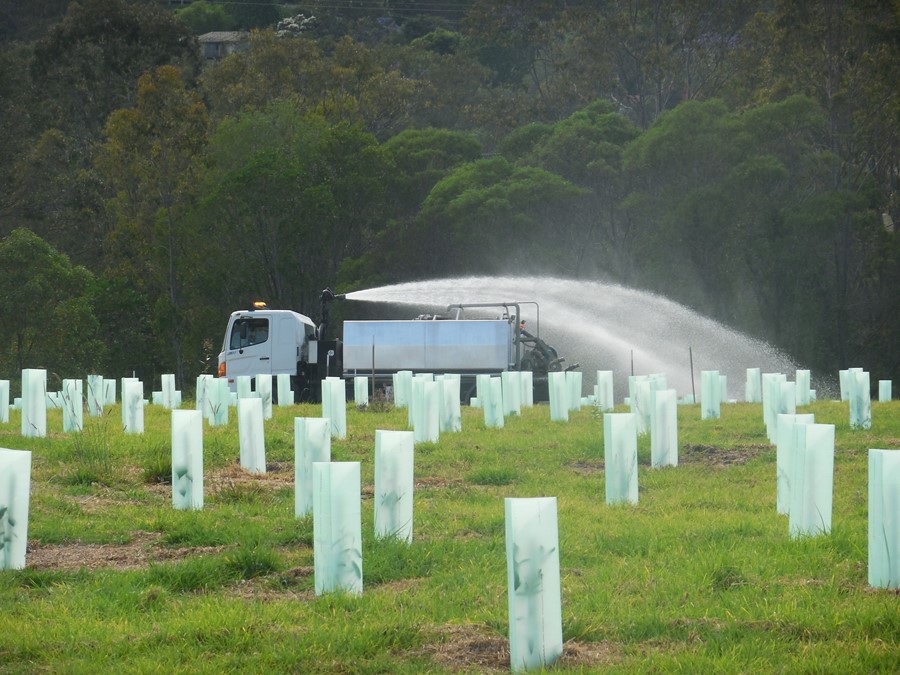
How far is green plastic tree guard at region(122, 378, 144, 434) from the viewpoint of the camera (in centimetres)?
1581

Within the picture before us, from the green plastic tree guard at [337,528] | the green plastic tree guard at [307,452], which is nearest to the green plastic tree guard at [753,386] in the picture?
the green plastic tree guard at [307,452]

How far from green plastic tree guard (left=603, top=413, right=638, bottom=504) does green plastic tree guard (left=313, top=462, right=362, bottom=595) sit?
123 inches

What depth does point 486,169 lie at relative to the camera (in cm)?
4994

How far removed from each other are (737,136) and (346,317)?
564 inches

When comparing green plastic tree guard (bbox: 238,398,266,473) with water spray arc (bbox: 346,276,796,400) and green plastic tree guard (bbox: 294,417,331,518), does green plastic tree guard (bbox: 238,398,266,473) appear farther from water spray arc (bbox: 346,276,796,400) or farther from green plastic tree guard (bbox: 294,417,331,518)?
water spray arc (bbox: 346,276,796,400)

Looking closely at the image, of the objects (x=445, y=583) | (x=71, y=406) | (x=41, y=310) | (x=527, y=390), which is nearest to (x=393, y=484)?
(x=445, y=583)

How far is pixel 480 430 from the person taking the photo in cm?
1628

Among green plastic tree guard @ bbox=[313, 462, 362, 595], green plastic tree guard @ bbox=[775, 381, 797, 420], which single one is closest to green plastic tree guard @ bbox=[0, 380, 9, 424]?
green plastic tree guard @ bbox=[775, 381, 797, 420]

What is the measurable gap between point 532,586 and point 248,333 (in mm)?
27765

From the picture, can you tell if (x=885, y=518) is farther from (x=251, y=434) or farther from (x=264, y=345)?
(x=264, y=345)

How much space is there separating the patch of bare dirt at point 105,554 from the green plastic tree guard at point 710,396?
403 inches

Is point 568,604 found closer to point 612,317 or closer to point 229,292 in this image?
point 612,317

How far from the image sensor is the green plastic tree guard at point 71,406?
1557 cm

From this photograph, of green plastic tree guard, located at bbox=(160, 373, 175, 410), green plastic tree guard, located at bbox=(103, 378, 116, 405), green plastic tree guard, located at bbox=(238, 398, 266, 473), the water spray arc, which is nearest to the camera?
green plastic tree guard, located at bbox=(238, 398, 266, 473)
